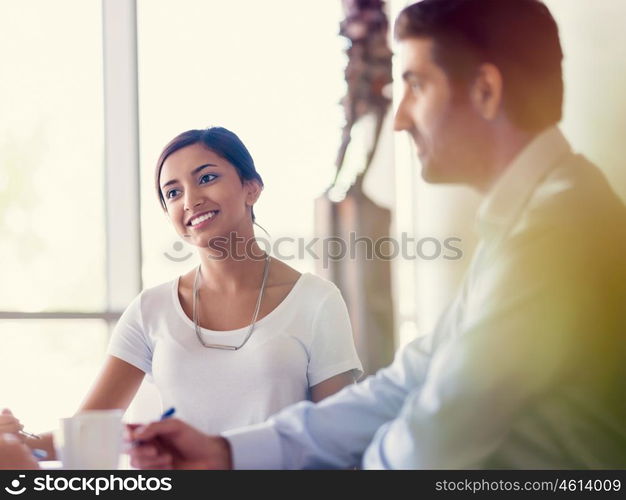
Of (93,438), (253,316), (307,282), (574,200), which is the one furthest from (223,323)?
(574,200)

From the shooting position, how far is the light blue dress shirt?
772 mm

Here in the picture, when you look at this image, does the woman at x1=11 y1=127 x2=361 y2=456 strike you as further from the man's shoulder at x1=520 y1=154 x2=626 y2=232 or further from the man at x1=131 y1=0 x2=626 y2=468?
the man's shoulder at x1=520 y1=154 x2=626 y2=232

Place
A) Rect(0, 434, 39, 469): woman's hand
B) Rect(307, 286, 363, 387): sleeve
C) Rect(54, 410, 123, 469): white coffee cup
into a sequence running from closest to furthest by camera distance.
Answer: Rect(54, 410, 123, 469): white coffee cup < Rect(0, 434, 39, 469): woman's hand < Rect(307, 286, 363, 387): sleeve

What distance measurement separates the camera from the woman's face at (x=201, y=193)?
3.89ft

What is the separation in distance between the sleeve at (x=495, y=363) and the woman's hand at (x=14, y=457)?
1.26ft

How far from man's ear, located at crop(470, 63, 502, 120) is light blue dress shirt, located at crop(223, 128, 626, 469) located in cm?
6

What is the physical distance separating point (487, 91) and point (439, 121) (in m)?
0.06

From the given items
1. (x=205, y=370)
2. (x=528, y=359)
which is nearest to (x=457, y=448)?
(x=528, y=359)

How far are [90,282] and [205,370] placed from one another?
0.75 metres

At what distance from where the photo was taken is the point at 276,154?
1.32 meters

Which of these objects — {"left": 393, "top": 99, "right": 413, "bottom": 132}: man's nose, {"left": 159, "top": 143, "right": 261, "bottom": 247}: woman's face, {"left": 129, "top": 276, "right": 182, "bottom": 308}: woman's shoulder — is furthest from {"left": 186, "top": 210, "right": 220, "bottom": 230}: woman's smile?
{"left": 393, "top": 99, "right": 413, "bottom": 132}: man's nose

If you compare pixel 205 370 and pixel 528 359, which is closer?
pixel 528 359

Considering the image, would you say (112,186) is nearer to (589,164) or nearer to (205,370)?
(205,370)
